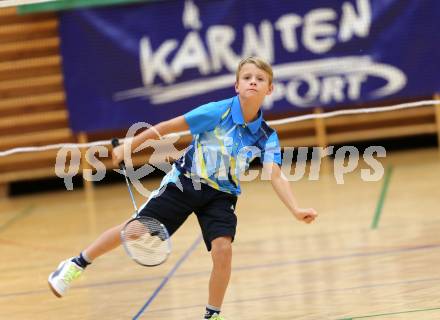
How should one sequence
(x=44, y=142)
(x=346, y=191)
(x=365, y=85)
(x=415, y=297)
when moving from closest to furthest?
(x=415, y=297), (x=346, y=191), (x=365, y=85), (x=44, y=142)

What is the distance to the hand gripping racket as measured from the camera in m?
5.14

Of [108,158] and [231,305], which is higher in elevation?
[231,305]

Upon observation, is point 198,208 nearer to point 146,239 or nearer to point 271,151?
point 146,239

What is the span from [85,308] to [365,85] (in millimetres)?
6404

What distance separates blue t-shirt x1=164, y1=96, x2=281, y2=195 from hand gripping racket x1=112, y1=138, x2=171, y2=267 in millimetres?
366

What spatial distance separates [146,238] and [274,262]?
2076mm

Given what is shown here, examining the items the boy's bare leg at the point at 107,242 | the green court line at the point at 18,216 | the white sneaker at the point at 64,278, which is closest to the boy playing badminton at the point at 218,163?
the boy's bare leg at the point at 107,242

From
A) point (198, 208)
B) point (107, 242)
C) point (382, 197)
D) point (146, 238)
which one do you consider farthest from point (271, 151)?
point (382, 197)

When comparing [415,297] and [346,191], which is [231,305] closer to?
[415,297]

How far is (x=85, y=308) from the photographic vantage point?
20.0 feet

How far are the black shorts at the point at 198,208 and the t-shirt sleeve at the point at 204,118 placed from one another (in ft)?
1.01

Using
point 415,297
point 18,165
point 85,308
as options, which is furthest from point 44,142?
point 415,297

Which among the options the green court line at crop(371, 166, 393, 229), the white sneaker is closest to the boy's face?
the white sneaker

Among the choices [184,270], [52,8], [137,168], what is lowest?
[137,168]
